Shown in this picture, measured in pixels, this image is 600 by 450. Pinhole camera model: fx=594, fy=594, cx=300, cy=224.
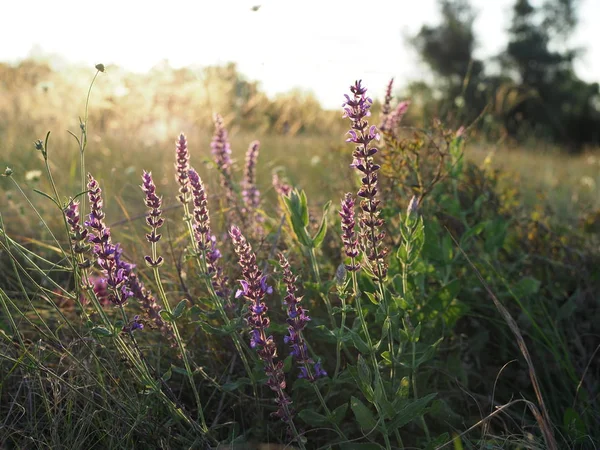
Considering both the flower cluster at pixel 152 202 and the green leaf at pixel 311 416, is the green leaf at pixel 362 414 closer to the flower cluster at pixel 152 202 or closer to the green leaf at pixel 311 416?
the green leaf at pixel 311 416

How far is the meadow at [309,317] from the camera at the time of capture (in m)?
1.39

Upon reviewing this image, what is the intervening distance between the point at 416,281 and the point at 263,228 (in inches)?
31.3

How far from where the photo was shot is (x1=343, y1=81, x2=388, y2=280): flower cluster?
1333mm

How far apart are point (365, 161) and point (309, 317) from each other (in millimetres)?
418

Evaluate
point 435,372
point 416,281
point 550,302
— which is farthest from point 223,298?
point 550,302

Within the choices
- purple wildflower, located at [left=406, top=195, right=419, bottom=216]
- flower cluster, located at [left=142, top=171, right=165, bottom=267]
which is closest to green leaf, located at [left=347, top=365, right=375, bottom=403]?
purple wildflower, located at [left=406, top=195, right=419, bottom=216]

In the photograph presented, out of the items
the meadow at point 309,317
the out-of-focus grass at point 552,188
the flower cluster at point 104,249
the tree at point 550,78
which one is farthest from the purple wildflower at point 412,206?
the tree at point 550,78

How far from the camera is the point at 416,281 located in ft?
6.28

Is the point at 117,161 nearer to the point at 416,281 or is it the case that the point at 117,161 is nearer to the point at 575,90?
the point at 416,281

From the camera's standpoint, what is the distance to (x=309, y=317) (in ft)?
4.89

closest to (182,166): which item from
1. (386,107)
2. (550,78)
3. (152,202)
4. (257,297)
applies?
(152,202)

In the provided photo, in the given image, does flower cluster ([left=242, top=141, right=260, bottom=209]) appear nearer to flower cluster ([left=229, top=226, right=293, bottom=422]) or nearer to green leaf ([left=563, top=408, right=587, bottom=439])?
flower cluster ([left=229, top=226, right=293, bottom=422])

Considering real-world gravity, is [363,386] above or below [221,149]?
below

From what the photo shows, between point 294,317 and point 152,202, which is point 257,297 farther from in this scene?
point 152,202
